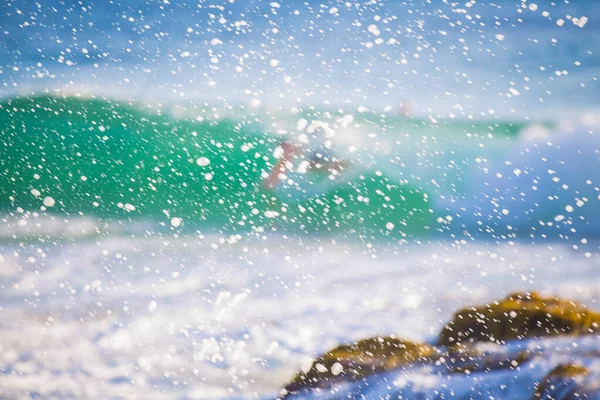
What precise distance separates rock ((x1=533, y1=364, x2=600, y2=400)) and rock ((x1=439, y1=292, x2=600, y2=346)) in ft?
0.19

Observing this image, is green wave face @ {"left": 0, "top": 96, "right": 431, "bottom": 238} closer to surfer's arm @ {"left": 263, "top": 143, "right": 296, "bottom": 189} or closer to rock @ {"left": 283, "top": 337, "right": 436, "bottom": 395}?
surfer's arm @ {"left": 263, "top": 143, "right": 296, "bottom": 189}

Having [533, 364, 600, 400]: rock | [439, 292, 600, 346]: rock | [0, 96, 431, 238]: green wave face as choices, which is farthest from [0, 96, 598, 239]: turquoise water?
[533, 364, 600, 400]: rock

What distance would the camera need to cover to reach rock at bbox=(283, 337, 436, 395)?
0.81 metres

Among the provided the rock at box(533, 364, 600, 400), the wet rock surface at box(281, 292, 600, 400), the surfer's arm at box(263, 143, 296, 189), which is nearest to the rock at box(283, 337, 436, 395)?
the wet rock surface at box(281, 292, 600, 400)

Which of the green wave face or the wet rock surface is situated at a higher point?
the green wave face

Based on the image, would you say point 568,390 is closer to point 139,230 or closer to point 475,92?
point 475,92

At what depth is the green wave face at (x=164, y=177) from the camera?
33.2 inches

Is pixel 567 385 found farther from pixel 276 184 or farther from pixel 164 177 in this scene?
pixel 164 177

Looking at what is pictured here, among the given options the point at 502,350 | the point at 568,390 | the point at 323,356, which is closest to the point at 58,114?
the point at 323,356

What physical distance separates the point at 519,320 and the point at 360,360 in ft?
0.86

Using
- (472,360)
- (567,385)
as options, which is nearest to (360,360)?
(472,360)

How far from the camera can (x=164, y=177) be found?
0.87 meters

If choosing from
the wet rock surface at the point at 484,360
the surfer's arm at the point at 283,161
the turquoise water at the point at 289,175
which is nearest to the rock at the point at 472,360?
the wet rock surface at the point at 484,360

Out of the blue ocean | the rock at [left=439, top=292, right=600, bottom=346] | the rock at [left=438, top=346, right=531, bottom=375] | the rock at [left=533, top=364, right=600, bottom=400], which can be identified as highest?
the blue ocean
